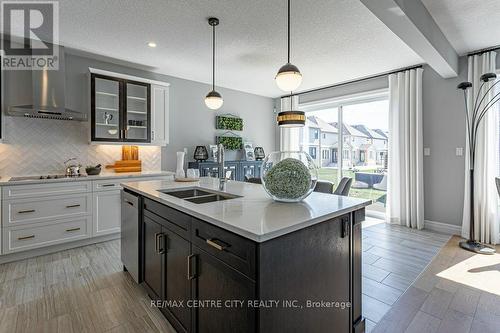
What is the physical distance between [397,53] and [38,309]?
16.1 ft

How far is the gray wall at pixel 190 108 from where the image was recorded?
3.71 meters

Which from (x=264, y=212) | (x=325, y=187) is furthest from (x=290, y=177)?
(x=325, y=187)

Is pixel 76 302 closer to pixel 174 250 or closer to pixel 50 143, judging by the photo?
pixel 174 250

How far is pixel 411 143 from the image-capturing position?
4.04 m

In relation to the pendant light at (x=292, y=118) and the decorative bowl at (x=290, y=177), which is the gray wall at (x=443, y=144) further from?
the decorative bowl at (x=290, y=177)

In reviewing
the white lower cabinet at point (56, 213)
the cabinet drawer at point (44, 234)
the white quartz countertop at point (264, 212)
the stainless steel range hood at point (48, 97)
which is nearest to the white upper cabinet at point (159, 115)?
the white lower cabinet at point (56, 213)

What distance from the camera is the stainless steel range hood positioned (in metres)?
3.02

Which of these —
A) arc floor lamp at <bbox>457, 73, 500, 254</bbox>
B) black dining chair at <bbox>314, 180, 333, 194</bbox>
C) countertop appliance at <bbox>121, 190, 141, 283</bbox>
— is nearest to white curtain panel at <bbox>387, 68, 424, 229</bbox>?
arc floor lamp at <bbox>457, 73, 500, 254</bbox>

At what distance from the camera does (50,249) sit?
3131mm

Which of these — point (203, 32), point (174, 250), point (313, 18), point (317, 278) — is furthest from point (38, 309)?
point (313, 18)

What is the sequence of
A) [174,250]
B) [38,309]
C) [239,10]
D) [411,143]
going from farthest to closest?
[411,143]
[239,10]
[38,309]
[174,250]

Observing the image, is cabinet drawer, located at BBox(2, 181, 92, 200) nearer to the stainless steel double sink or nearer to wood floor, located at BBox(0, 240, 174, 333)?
wood floor, located at BBox(0, 240, 174, 333)

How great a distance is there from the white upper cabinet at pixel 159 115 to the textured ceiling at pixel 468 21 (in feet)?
12.0

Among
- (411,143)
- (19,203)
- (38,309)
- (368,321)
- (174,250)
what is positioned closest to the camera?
(174,250)
